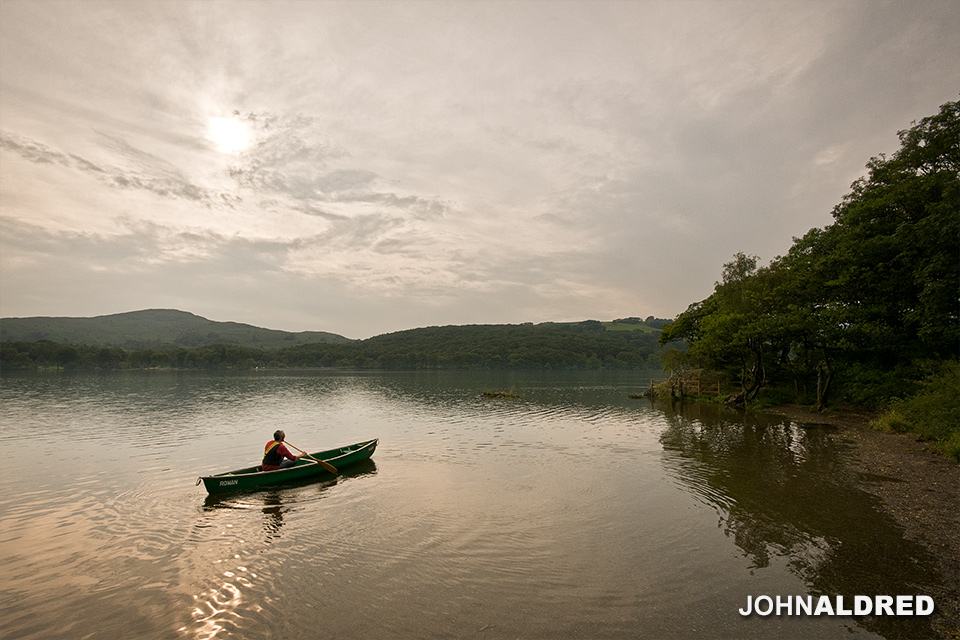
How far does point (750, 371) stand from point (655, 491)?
1532 inches

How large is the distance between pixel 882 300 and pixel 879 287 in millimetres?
1358

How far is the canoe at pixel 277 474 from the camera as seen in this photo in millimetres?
18156

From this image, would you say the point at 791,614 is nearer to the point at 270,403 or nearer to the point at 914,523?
the point at 914,523

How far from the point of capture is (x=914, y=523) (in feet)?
42.4

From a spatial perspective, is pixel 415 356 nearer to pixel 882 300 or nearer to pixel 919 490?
pixel 882 300

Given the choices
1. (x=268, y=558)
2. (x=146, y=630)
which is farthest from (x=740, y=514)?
(x=146, y=630)

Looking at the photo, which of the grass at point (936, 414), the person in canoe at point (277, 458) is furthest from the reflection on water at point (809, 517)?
the person in canoe at point (277, 458)

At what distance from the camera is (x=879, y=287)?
32719mm

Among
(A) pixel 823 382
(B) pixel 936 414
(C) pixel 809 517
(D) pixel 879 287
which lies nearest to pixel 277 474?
(C) pixel 809 517

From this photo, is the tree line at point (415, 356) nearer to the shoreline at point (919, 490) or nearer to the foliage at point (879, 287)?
the foliage at point (879, 287)

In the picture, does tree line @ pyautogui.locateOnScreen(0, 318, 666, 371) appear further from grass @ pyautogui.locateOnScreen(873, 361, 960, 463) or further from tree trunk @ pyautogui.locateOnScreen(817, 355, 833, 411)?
grass @ pyautogui.locateOnScreen(873, 361, 960, 463)

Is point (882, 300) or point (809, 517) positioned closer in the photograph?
point (809, 517)

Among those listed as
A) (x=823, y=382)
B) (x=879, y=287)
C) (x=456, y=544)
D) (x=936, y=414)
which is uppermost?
(x=879, y=287)

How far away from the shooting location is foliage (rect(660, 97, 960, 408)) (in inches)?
1062
